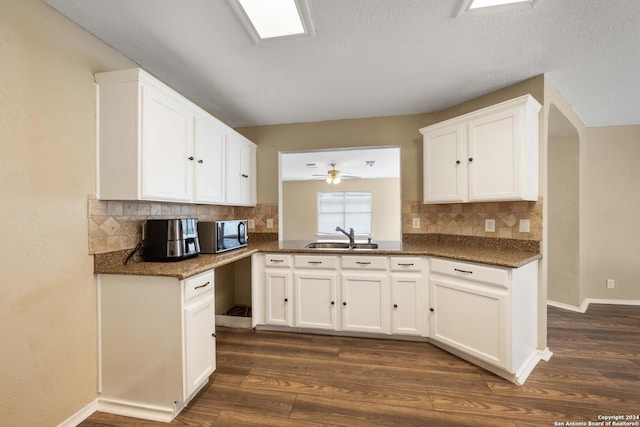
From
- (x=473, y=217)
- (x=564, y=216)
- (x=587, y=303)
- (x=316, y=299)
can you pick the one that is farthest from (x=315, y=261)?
(x=587, y=303)

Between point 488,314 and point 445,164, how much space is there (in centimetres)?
134

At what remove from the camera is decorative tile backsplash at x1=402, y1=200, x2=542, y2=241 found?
2.18 metres

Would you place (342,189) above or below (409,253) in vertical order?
above

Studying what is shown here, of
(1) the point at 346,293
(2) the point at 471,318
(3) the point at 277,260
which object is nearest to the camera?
(2) the point at 471,318

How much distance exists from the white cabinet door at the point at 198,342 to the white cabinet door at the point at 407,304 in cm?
157

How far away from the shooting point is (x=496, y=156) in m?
2.13

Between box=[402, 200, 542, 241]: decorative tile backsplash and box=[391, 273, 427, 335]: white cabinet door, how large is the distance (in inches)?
28.3

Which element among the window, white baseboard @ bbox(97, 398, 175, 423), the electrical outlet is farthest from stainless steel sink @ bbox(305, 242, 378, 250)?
the window

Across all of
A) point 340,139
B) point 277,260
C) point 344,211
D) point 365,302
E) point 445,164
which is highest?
point 340,139

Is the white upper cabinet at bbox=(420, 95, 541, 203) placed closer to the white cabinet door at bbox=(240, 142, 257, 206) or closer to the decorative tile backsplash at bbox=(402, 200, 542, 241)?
the decorative tile backsplash at bbox=(402, 200, 542, 241)

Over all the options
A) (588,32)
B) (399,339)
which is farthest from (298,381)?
(588,32)

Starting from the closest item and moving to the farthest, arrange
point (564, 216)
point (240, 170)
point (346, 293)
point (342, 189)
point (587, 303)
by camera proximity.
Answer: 1. point (346, 293)
2. point (240, 170)
3. point (564, 216)
4. point (587, 303)
5. point (342, 189)

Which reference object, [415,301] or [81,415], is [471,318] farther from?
[81,415]

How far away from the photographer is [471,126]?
225cm
